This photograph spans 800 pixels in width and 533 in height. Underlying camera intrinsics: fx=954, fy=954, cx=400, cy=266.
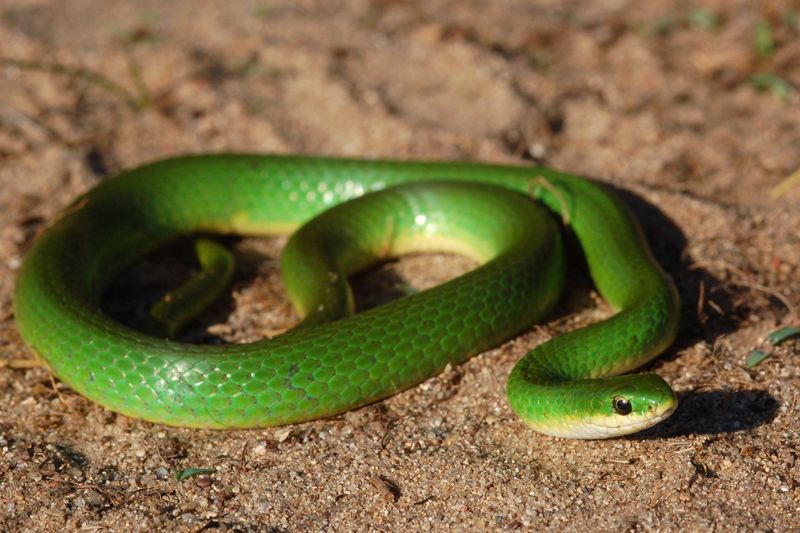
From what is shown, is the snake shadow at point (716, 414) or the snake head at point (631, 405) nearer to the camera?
the snake head at point (631, 405)

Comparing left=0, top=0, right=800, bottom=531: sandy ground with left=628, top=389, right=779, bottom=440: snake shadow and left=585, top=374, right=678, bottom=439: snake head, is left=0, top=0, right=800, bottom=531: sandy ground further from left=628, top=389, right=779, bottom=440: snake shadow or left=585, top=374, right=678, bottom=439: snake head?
left=585, top=374, right=678, bottom=439: snake head

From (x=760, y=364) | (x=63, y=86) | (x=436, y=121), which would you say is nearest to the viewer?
(x=760, y=364)

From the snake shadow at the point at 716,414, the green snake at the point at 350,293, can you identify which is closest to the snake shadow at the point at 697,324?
the snake shadow at the point at 716,414

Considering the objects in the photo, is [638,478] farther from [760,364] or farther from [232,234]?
[232,234]

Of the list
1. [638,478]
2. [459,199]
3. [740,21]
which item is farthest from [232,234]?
[740,21]

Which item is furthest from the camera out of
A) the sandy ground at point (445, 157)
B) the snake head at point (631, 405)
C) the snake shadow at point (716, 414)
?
the snake shadow at point (716, 414)

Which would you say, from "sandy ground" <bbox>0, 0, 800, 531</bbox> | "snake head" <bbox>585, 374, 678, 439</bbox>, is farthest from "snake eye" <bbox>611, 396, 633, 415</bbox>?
"sandy ground" <bbox>0, 0, 800, 531</bbox>

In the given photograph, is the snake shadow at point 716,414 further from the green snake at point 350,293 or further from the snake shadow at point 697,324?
the green snake at point 350,293

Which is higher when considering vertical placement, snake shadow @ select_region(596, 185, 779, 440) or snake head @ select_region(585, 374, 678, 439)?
snake head @ select_region(585, 374, 678, 439)
